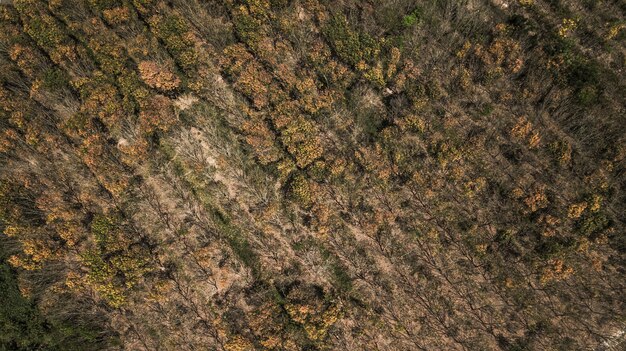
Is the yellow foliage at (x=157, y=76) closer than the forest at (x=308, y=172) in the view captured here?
No

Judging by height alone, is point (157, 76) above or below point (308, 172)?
below

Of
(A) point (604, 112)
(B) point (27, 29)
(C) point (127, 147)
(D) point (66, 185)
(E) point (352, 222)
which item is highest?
(A) point (604, 112)

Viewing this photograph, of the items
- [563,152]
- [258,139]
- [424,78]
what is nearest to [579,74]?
[563,152]

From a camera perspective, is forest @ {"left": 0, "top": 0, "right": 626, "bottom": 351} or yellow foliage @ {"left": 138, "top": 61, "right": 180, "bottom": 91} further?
yellow foliage @ {"left": 138, "top": 61, "right": 180, "bottom": 91}

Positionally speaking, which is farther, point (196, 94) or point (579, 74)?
point (196, 94)

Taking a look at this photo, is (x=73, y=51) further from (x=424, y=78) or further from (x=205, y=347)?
(x=424, y=78)

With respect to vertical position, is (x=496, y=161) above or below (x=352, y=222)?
above
